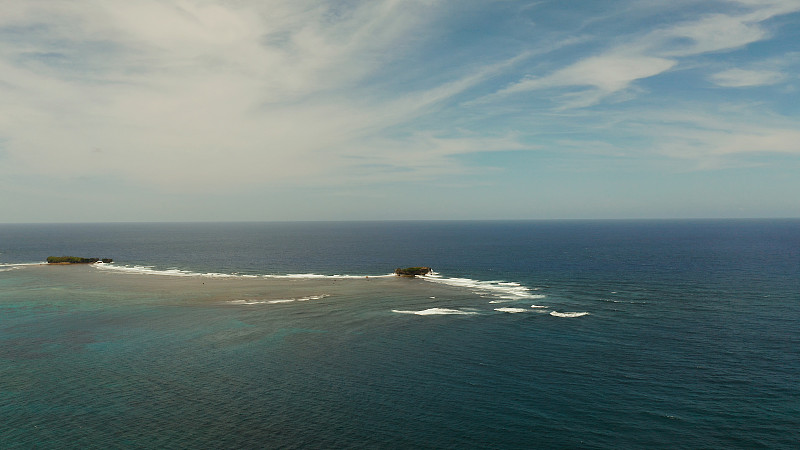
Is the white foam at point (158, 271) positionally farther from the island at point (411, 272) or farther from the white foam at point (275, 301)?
the island at point (411, 272)

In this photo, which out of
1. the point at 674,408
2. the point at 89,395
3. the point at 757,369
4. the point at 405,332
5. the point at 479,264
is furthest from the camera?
the point at 479,264

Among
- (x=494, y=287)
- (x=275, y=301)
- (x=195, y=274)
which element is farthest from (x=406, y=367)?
(x=195, y=274)

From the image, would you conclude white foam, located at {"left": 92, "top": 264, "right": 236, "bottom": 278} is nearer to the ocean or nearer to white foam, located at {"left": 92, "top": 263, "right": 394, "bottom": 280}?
white foam, located at {"left": 92, "top": 263, "right": 394, "bottom": 280}

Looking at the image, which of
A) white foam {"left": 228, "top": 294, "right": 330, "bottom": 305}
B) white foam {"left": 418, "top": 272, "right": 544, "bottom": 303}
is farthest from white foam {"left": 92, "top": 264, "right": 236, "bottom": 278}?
white foam {"left": 418, "top": 272, "right": 544, "bottom": 303}

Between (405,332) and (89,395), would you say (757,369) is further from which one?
(89,395)

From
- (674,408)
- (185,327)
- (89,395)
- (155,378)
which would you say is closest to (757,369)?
(674,408)
